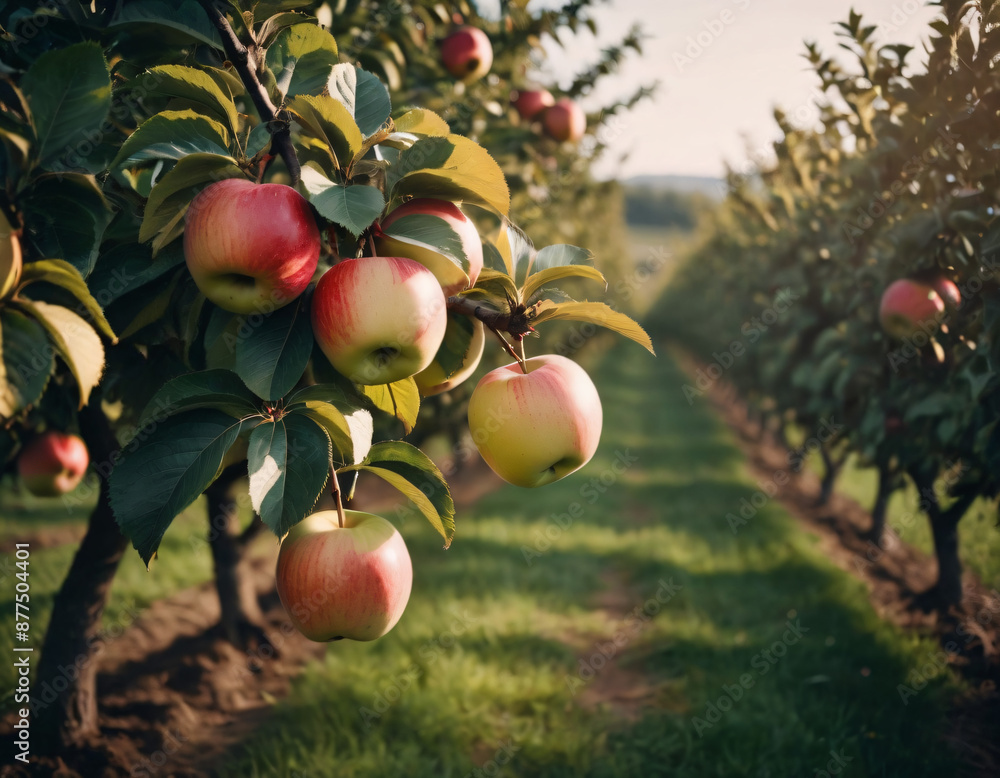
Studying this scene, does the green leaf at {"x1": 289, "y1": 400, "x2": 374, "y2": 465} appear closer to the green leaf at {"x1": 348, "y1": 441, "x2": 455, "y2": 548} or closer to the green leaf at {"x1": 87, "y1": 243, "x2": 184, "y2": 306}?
the green leaf at {"x1": 348, "y1": 441, "x2": 455, "y2": 548}

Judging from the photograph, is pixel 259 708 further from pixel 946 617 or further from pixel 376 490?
pixel 376 490

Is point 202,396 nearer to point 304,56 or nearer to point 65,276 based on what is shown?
point 65,276

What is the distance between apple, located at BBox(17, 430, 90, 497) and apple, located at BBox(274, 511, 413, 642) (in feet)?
6.25

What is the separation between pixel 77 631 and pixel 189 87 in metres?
1.86

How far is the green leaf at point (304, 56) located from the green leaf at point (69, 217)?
359mm

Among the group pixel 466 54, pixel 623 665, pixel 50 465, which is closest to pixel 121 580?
pixel 50 465

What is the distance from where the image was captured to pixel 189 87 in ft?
Result: 2.96

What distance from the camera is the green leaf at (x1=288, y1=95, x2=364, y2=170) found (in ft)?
2.83

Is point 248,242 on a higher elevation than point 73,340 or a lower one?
higher

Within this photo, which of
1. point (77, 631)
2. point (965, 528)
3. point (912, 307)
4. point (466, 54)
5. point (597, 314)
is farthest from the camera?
point (965, 528)

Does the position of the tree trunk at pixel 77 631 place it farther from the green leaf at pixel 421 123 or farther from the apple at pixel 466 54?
the apple at pixel 466 54

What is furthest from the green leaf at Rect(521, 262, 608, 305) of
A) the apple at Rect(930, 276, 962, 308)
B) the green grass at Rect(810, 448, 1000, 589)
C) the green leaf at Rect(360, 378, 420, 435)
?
the green grass at Rect(810, 448, 1000, 589)

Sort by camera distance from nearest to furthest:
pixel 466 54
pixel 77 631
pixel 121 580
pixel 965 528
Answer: pixel 77 631
pixel 466 54
pixel 121 580
pixel 965 528

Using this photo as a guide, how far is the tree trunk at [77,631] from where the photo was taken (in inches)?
75.8
